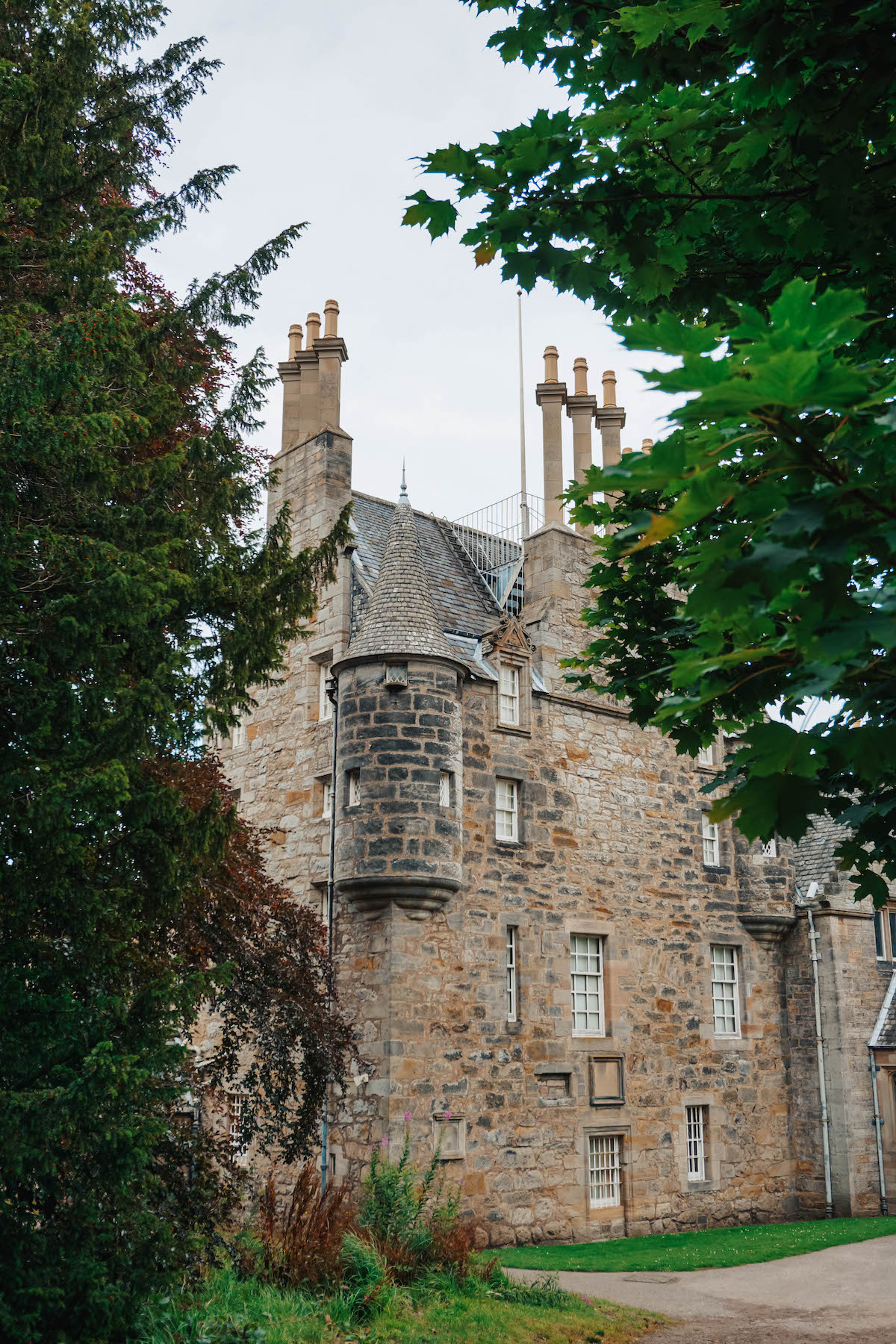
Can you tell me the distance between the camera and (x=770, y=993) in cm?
2120

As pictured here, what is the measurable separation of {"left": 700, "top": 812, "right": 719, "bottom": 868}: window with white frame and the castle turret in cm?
595

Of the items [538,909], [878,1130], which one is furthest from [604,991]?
[878,1130]

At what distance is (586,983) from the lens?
18.2 metres

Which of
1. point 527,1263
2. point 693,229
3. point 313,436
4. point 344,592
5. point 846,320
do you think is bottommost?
point 527,1263

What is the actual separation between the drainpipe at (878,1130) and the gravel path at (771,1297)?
5337mm

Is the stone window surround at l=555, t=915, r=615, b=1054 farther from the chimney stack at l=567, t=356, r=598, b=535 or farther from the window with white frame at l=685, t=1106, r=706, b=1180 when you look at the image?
the chimney stack at l=567, t=356, r=598, b=535

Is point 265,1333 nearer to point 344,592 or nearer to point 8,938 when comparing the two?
point 8,938

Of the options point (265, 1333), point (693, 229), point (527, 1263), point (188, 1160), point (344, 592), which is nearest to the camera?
point (693, 229)

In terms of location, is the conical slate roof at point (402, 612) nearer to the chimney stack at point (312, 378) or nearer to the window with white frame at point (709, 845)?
the chimney stack at point (312, 378)

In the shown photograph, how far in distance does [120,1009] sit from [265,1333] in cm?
235

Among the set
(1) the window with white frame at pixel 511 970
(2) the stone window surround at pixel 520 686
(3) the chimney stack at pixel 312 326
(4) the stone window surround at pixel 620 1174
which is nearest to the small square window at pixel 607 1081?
(4) the stone window surround at pixel 620 1174

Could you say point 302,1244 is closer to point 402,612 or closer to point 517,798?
point 517,798

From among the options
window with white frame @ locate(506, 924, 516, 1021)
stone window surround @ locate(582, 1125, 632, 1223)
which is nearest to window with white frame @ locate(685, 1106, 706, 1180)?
stone window surround @ locate(582, 1125, 632, 1223)

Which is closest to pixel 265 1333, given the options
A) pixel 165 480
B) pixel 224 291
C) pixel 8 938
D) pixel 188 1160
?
pixel 188 1160
